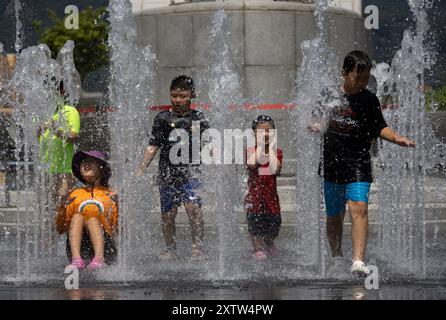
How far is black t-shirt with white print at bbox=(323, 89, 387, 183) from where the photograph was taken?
780cm

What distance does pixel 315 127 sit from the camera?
7.74 m

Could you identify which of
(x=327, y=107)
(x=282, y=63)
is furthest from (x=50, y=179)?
(x=282, y=63)

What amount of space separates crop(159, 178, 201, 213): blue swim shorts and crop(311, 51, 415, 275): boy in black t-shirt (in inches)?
51.4

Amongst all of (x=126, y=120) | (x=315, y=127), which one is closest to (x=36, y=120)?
(x=126, y=120)

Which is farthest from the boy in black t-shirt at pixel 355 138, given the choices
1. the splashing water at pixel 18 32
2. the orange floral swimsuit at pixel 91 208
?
the splashing water at pixel 18 32

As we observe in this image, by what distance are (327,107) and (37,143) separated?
269 centimetres

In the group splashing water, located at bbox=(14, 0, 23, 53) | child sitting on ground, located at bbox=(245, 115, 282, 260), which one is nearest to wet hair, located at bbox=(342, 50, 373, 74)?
child sitting on ground, located at bbox=(245, 115, 282, 260)

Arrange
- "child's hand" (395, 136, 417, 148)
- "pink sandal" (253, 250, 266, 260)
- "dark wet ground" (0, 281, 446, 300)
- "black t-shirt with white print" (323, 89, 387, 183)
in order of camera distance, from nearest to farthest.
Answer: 1. "dark wet ground" (0, 281, 446, 300)
2. "child's hand" (395, 136, 417, 148)
3. "black t-shirt with white print" (323, 89, 387, 183)
4. "pink sandal" (253, 250, 266, 260)

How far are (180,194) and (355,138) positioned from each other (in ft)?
5.30

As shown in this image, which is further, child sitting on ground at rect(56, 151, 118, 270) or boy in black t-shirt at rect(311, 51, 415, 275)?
child sitting on ground at rect(56, 151, 118, 270)

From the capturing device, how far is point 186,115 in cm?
895

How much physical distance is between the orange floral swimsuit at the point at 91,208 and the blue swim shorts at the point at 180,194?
66 centimetres

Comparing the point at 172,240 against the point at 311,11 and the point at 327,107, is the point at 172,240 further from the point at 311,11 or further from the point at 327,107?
the point at 311,11

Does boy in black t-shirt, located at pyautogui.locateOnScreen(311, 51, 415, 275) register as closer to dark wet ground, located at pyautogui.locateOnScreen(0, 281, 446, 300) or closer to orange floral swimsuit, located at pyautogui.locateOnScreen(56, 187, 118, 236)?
dark wet ground, located at pyautogui.locateOnScreen(0, 281, 446, 300)
